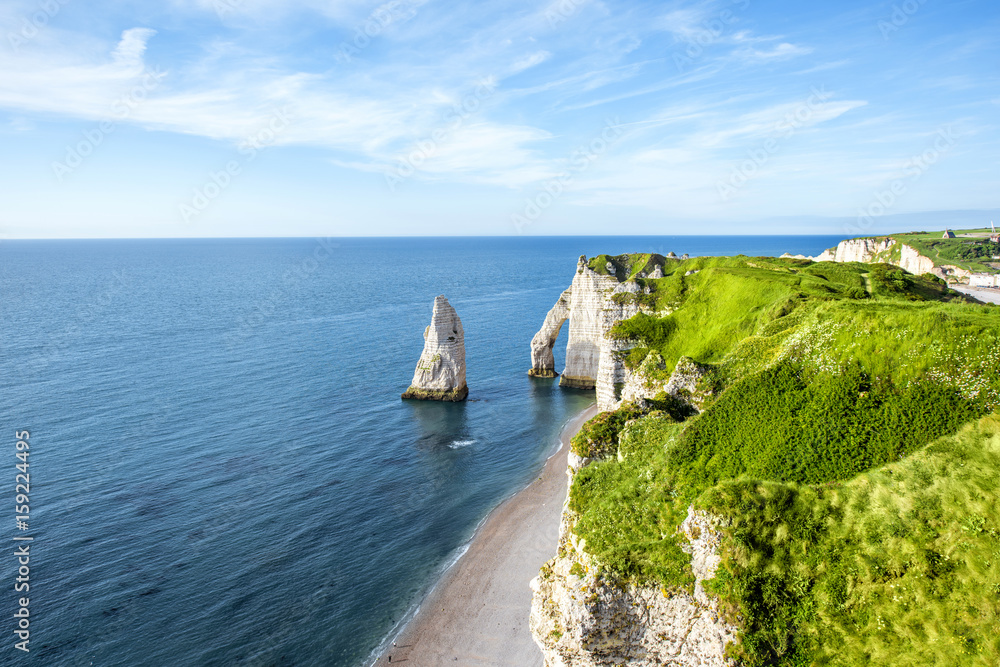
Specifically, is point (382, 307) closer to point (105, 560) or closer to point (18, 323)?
point (18, 323)

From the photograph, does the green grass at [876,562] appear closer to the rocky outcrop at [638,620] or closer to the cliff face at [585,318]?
the rocky outcrop at [638,620]

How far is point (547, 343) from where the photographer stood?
211ft

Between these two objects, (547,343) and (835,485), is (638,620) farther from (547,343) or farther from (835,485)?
(547,343)

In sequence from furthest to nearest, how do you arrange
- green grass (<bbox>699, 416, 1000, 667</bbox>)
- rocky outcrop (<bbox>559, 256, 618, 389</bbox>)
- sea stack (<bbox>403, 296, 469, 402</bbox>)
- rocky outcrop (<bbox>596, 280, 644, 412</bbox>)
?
rocky outcrop (<bbox>559, 256, 618, 389</bbox>) → sea stack (<bbox>403, 296, 469, 402</bbox>) → rocky outcrop (<bbox>596, 280, 644, 412</bbox>) → green grass (<bbox>699, 416, 1000, 667</bbox>)

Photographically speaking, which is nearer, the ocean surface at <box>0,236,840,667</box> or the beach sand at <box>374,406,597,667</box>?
the beach sand at <box>374,406,597,667</box>

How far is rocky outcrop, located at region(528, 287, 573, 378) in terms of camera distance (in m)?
62.8

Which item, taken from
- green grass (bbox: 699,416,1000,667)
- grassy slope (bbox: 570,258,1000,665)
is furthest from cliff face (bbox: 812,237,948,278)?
green grass (bbox: 699,416,1000,667)

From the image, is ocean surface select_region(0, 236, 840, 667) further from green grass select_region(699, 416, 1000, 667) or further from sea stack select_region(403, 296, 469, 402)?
green grass select_region(699, 416, 1000, 667)

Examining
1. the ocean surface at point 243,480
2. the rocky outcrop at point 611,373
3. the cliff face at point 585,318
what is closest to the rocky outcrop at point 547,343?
the cliff face at point 585,318

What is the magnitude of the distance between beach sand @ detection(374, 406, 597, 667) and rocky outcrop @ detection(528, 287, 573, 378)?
29.8m

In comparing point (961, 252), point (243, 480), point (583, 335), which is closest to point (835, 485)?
point (243, 480)

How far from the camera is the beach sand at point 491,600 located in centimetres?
2342

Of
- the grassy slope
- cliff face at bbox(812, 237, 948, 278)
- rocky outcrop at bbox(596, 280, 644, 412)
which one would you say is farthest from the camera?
cliff face at bbox(812, 237, 948, 278)

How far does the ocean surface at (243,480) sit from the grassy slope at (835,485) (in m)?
15.6
